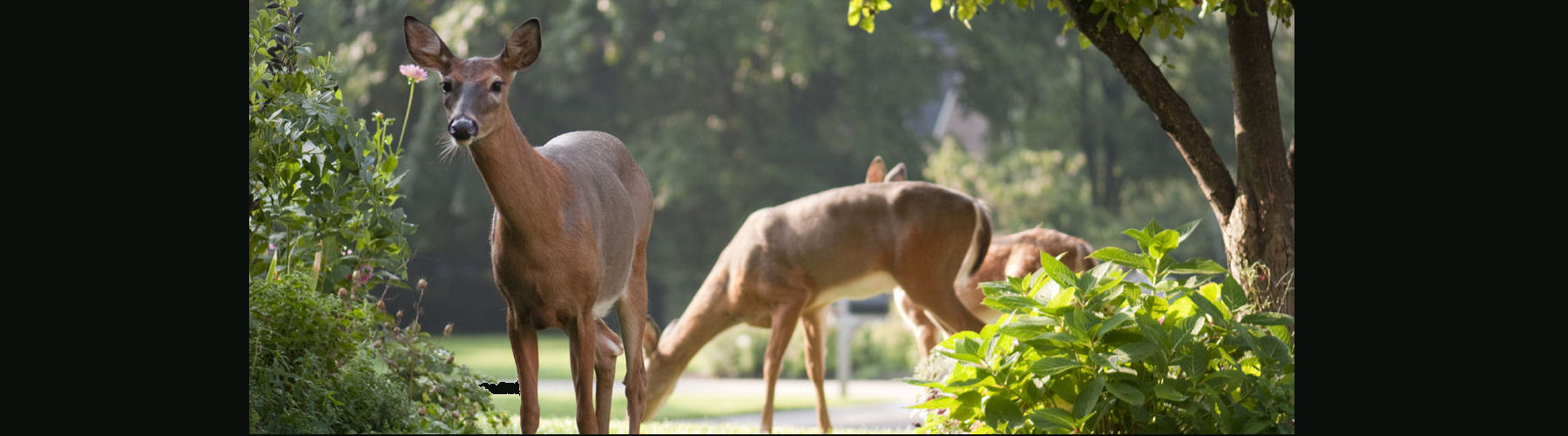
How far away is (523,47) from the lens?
151 inches

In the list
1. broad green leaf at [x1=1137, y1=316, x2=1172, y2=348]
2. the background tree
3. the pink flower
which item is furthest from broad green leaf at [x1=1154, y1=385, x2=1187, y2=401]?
the pink flower

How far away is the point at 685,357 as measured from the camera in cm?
766

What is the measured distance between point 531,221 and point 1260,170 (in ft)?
8.64

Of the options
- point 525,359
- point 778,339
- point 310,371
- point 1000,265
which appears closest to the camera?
point 525,359

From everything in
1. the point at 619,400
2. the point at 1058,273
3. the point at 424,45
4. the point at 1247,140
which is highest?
the point at 424,45

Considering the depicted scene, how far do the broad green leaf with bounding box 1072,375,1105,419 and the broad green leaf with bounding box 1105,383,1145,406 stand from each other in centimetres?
3

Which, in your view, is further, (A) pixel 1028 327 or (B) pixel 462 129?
(A) pixel 1028 327

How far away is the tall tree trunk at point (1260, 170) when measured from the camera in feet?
16.4

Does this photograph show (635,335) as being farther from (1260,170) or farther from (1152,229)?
(1260,170)

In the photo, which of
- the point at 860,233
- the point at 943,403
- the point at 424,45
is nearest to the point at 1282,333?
the point at 943,403

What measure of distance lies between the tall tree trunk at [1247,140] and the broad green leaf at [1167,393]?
4.01 feet

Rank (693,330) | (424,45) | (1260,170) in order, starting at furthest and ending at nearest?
1. (693,330)
2. (1260,170)
3. (424,45)

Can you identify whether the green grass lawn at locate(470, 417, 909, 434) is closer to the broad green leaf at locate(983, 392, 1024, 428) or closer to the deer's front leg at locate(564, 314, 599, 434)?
the deer's front leg at locate(564, 314, 599, 434)

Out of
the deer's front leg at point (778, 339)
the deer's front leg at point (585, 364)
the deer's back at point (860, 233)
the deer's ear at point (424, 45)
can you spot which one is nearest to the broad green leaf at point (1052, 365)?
the deer's front leg at point (585, 364)
